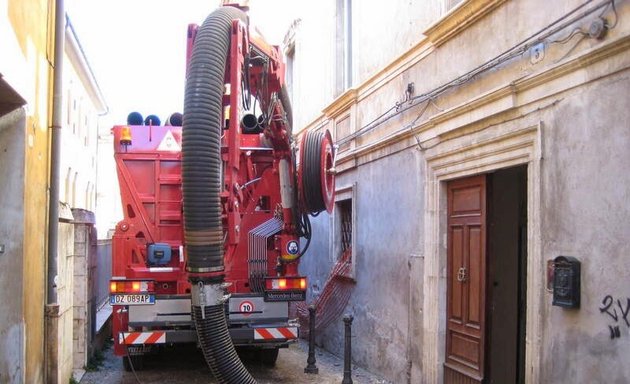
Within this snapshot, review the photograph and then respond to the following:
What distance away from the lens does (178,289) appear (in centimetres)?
765

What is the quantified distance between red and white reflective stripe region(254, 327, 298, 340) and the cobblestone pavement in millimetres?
702

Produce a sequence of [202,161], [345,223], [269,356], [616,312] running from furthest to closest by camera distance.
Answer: [345,223] → [269,356] → [202,161] → [616,312]

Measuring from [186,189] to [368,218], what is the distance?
3.88 m

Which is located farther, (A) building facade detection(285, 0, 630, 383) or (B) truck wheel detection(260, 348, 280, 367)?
(B) truck wheel detection(260, 348, 280, 367)

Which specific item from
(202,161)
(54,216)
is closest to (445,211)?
(202,161)

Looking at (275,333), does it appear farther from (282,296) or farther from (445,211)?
(445,211)

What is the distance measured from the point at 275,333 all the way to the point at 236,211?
1.48 metres

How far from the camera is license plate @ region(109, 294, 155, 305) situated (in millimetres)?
7297

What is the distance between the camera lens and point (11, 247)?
514 cm

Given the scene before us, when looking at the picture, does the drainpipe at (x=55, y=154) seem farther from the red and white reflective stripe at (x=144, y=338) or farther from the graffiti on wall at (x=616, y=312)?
the graffiti on wall at (x=616, y=312)

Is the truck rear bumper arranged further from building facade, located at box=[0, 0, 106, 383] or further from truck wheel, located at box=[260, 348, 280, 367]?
truck wheel, located at box=[260, 348, 280, 367]

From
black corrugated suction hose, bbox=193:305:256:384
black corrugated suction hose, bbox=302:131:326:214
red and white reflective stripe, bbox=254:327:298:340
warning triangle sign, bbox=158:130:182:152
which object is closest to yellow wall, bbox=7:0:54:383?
black corrugated suction hose, bbox=193:305:256:384

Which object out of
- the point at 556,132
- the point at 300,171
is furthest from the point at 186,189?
the point at 556,132

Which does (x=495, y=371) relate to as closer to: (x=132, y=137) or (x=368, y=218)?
(x=368, y=218)
